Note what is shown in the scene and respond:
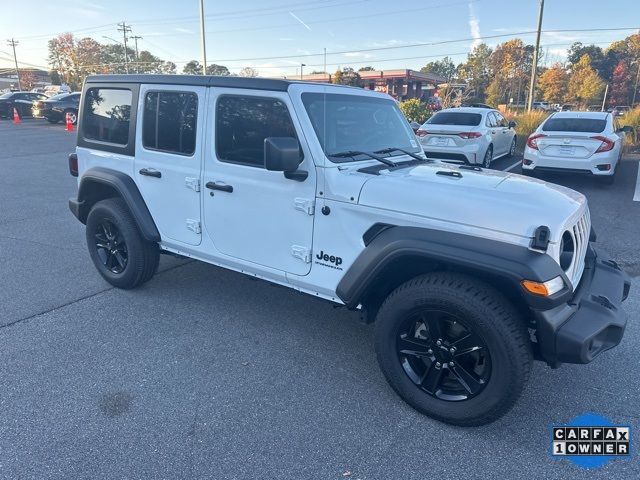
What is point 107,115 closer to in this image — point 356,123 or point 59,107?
point 356,123

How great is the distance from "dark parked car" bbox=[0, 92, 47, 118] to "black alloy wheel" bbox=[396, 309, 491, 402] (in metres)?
30.7

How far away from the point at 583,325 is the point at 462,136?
8.24 meters

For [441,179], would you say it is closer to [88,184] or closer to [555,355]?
[555,355]

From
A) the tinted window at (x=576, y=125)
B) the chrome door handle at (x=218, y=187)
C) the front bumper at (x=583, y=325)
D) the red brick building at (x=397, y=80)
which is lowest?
the front bumper at (x=583, y=325)

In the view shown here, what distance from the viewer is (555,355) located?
2400 millimetres

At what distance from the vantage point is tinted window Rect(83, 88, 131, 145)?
13.6 feet

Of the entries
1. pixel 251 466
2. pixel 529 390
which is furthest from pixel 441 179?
pixel 251 466

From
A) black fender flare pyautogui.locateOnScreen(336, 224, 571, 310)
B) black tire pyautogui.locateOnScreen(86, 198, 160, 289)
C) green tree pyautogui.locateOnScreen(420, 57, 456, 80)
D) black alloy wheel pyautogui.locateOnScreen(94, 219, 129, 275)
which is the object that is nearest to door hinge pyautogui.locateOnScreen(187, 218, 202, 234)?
black tire pyautogui.locateOnScreen(86, 198, 160, 289)

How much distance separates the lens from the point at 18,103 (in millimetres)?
26594

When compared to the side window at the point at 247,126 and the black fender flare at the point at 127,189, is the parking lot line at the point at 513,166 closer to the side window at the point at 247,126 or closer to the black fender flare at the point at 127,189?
the side window at the point at 247,126

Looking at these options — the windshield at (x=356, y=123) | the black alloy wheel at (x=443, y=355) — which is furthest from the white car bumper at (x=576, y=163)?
the black alloy wheel at (x=443, y=355)

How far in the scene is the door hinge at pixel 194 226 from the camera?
3.74 metres

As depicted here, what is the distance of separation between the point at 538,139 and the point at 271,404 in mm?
8760

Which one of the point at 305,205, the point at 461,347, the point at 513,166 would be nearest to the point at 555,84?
the point at 513,166
